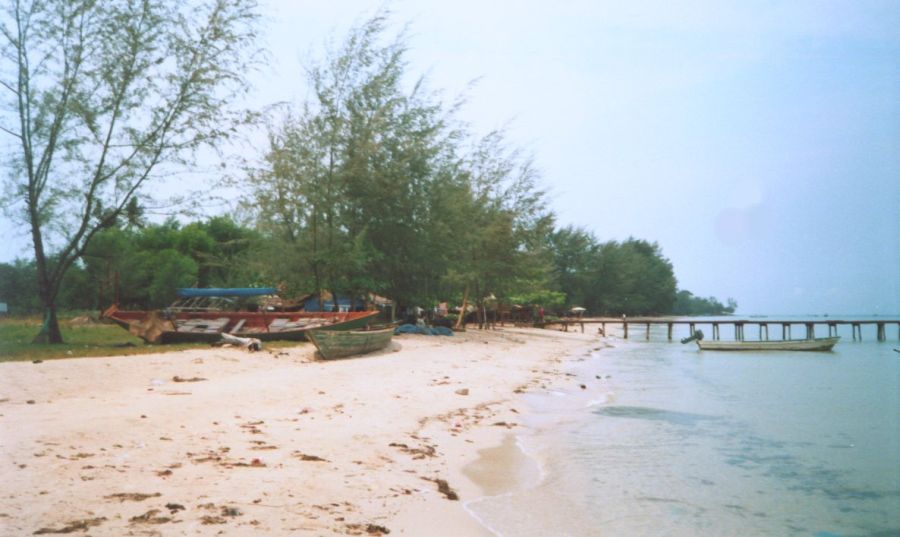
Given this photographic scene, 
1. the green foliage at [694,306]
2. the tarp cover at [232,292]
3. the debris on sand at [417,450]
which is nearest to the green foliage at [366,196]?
the tarp cover at [232,292]

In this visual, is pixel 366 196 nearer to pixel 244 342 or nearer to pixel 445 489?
pixel 244 342

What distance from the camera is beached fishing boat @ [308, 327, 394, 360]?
1707 cm

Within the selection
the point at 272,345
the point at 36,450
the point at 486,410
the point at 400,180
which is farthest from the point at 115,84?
the point at 36,450

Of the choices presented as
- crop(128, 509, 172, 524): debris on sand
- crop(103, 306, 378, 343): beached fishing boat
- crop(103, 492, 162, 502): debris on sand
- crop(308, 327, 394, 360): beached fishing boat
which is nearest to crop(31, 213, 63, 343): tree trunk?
crop(103, 306, 378, 343): beached fishing boat

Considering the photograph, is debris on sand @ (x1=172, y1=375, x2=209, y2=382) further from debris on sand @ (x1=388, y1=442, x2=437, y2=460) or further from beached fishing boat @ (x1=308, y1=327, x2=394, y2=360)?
debris on sand @ (x1=388, y1=442, x2=437, y2=460)

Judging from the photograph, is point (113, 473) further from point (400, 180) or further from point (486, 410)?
point (400, 180)

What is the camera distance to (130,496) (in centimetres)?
500

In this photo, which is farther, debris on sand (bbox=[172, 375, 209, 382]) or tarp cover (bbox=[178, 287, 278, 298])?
tarp cover (bbox=[178, 287, 278, 298])

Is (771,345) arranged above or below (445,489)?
above

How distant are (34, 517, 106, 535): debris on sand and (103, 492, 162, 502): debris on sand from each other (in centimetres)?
44

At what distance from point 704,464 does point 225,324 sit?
1653 centimetres

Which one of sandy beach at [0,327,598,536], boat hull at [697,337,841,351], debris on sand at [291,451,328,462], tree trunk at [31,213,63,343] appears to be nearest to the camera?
sandy beach at [0,327,598,536]

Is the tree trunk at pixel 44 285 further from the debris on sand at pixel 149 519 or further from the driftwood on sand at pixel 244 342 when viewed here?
the debris on sand at pixel 149 519

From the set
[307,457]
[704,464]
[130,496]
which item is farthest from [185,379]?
[704,464]
